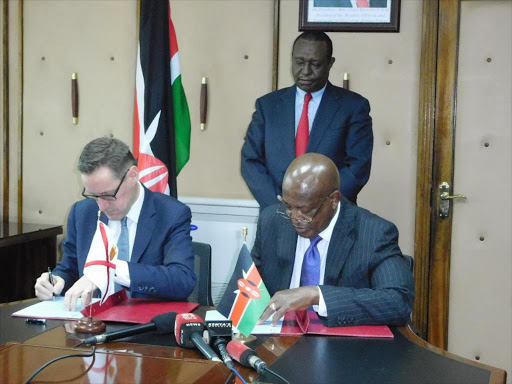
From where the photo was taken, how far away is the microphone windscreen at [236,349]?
1.57m

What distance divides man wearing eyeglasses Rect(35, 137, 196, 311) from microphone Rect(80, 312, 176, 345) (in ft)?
1.37

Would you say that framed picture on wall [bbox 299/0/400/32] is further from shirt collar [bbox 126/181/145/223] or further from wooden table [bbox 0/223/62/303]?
wooden table [bbox 0/223/62/303]

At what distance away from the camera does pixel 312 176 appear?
225cm

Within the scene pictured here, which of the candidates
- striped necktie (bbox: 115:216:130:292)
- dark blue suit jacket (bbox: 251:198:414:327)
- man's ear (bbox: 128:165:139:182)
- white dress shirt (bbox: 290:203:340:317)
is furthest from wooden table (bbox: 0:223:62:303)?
white dress shirt (bbox: 290:203:340:317)

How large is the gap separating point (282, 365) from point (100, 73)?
333 centimetres

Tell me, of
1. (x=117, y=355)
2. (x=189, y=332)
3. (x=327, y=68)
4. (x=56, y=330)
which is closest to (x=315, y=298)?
(x=189, y=332)

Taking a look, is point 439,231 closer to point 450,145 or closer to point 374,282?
point 450,145

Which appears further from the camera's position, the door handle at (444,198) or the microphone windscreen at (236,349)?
the door handle at (444,198)

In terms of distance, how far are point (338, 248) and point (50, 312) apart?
993mm

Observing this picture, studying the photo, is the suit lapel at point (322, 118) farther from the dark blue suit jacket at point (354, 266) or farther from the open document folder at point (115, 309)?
the open document folder at point (115, 309)

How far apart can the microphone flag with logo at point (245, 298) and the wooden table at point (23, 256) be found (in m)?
2.39

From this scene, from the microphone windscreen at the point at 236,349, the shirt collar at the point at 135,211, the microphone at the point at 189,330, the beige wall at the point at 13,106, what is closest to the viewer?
the microphone windscreen at the point at 236,349

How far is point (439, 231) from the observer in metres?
4.10

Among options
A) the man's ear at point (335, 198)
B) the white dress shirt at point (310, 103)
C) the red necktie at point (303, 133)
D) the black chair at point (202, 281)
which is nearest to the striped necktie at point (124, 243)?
the black chair at point (202, 281)
